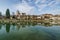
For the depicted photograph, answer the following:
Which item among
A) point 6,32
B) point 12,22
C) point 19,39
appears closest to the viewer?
point 19,39

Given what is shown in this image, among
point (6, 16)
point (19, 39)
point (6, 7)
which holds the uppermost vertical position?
point (6, 7)

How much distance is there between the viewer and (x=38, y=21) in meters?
4.50

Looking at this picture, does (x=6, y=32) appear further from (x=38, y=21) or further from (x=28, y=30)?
(x=38, y=21)

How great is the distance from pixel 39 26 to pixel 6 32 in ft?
4.25

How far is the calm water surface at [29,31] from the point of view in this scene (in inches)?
155

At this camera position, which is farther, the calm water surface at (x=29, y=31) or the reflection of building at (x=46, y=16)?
the reflection of building at (x=46, y=16)

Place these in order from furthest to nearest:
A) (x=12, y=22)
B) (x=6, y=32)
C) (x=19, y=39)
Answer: (x=12, y=22)
(x=6, y=32)
(x=19, y=39)

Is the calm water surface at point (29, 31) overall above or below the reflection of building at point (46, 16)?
below

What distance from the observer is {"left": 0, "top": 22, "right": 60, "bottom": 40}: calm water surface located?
3.93m

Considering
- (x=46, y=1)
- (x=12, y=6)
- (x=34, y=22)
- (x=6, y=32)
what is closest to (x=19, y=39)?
(x=6, y=32)

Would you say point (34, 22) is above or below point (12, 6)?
below

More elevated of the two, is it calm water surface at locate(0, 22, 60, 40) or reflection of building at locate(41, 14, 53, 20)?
reflection of building at locate(41, 14, 53, 20)

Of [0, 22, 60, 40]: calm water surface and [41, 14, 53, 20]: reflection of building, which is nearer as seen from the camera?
[0, 22, 60, 40]: calm water surface

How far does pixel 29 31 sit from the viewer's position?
4348 millimetres
